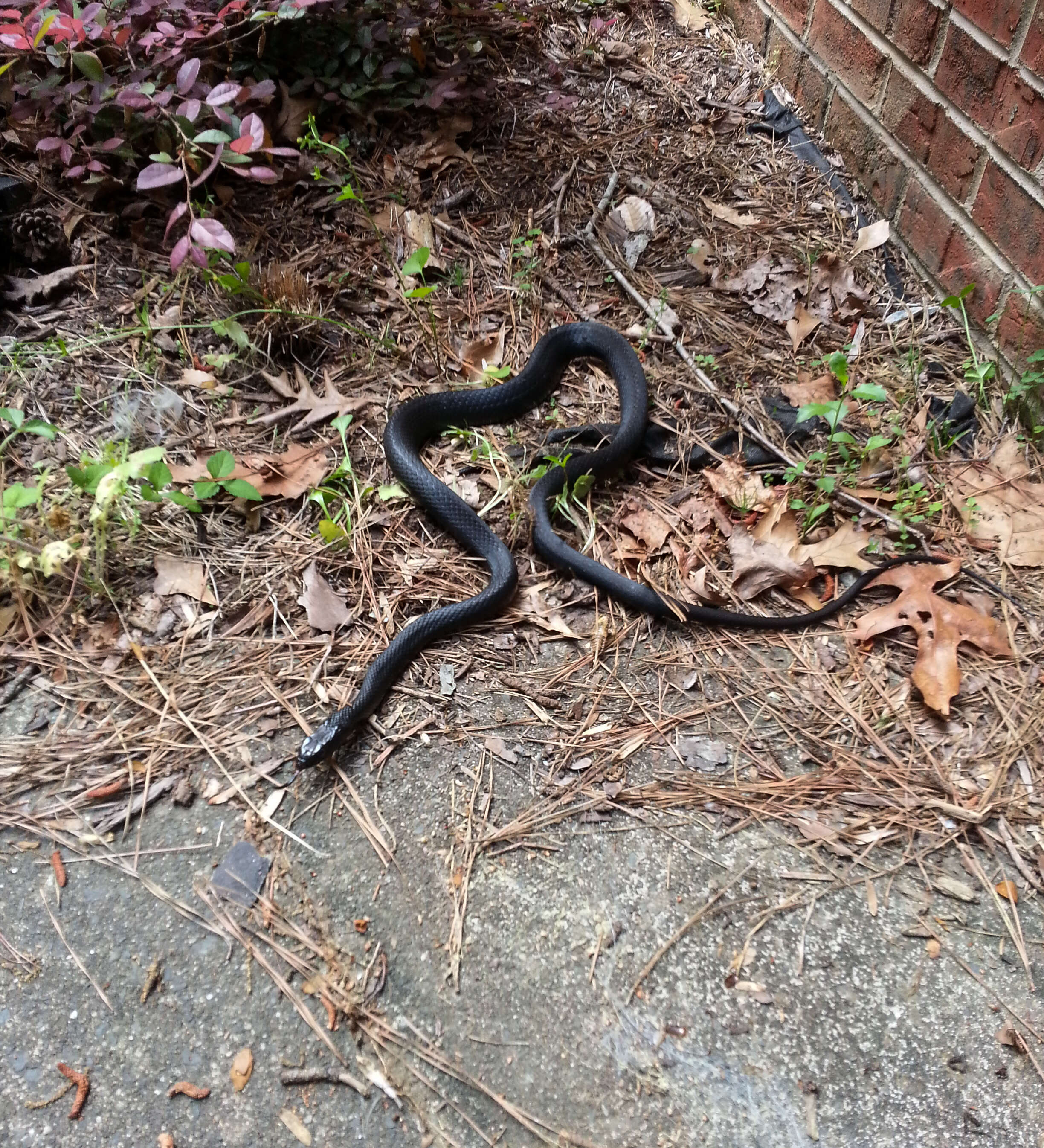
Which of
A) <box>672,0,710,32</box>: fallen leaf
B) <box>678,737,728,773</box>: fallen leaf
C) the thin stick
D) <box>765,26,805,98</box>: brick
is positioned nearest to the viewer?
the thin stick

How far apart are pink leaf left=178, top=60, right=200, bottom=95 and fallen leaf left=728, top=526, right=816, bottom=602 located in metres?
2.37

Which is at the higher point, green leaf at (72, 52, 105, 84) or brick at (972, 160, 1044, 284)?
brick at (972, 160, 1044, 284)

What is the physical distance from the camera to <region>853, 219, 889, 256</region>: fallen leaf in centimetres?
315

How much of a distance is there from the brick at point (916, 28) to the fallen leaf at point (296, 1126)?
3778 millimetres

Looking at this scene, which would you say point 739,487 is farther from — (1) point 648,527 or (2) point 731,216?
(2) point 731,216

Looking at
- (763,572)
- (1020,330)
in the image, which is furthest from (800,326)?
(763,572)

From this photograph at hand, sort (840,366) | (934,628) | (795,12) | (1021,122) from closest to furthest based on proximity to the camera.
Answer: (934,628) → (1021,122) → (840,366) → (795,12)

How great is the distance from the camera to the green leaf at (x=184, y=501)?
2205 mm

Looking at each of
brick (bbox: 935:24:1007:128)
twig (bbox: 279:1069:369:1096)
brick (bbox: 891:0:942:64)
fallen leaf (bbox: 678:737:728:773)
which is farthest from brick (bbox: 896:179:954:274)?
twig (bbox: 279:1069:369:1096)

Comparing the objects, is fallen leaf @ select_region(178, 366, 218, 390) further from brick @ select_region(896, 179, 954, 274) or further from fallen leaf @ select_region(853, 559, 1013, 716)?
brick @ select_region(896, 179, 954, 274)

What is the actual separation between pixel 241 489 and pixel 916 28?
300cm

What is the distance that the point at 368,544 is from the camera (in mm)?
2340

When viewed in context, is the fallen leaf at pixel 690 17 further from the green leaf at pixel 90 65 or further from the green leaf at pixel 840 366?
the green leaf at pixel 90 65

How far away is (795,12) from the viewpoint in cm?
363
